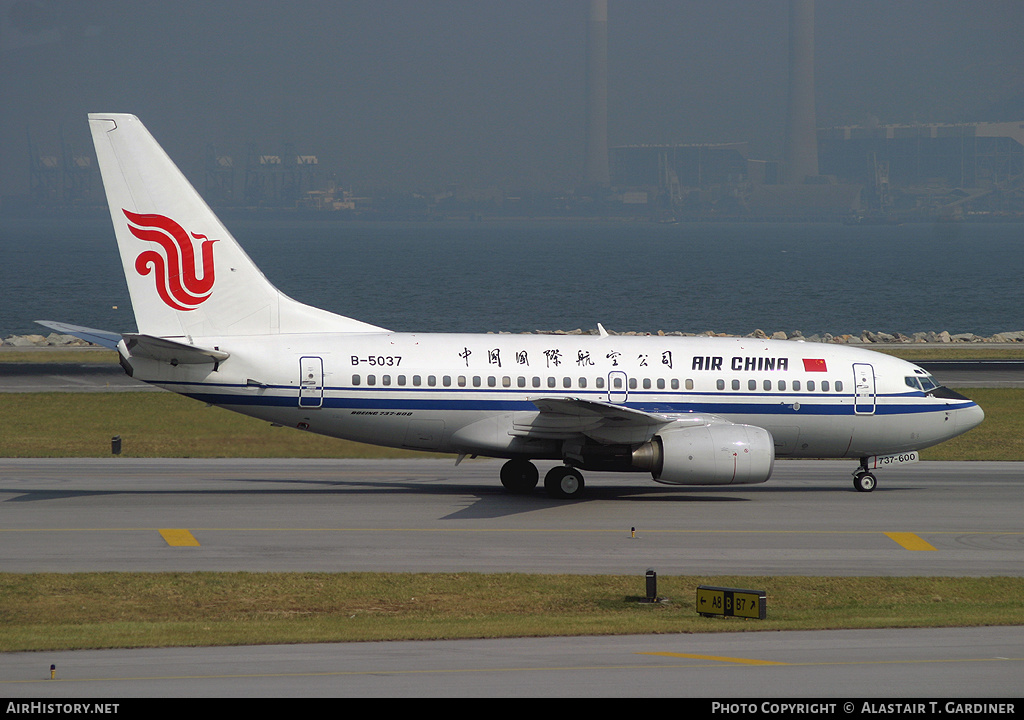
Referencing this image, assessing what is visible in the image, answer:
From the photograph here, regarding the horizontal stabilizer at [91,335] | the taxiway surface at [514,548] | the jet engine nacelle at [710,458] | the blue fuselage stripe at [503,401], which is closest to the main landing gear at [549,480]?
the taxiway surface at [514,548]

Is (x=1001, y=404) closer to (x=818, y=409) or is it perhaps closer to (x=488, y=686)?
(x=818, y=409)

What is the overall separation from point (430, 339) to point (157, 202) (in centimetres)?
834

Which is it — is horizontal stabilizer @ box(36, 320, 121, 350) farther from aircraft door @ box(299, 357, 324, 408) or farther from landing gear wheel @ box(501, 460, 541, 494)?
landing gear wheel @ box(501, 460, 541, 494)

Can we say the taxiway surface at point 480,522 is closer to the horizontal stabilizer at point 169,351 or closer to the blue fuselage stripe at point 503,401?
the blue fuselage stripe at point 503,401

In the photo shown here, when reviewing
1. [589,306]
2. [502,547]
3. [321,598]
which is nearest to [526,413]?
[502,547]

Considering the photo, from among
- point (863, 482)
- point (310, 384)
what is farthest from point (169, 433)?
point (863, 482)

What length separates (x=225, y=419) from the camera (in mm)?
40531

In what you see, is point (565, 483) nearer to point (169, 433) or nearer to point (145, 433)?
point (169, 433)

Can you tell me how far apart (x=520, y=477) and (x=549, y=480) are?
48.1 inches

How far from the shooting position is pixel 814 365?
32.9 meters

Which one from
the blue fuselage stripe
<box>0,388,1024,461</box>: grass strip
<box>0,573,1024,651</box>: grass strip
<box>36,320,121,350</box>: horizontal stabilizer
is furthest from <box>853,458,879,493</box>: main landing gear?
<box>36,320,121,350</box>: horizontal stabilizer

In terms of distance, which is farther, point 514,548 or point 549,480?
point 549,480

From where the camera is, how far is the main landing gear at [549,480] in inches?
1222
